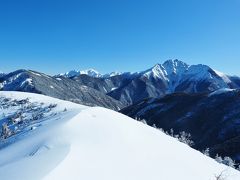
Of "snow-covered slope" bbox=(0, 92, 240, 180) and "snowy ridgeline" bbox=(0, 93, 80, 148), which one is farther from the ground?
"snow-covered slope" bbox=(0, 92, 240, 180)

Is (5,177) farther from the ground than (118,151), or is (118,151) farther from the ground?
(5,177)

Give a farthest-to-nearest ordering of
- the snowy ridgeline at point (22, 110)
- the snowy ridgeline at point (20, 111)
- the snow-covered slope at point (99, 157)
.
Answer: the snowy ridgeline at point (22, 110) → the snowy ridgeline at point (20, 111) → the snow-covered slope at point (99, 157)

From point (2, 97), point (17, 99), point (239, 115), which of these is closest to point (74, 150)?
point (17, 99)

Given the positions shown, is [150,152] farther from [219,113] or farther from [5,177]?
[219,113]

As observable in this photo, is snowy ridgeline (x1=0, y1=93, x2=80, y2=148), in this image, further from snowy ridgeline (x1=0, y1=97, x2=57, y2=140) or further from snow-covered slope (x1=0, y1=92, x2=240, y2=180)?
snow-covered slope (x1=0, y1=92, x2=240, y2=180)

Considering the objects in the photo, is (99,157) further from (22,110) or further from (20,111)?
(22,110)

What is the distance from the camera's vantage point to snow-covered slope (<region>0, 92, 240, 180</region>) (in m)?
20.2

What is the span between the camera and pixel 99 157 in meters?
24.1

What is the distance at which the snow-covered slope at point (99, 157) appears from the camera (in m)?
20.2

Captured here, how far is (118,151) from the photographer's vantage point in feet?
88.1

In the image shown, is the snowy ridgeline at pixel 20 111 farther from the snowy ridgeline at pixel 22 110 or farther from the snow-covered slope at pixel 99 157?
the snow-covered slope at pixel 99 157

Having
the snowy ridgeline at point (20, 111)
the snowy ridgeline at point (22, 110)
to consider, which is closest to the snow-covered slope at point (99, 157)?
the snowy ridgeline at point (22, 110)

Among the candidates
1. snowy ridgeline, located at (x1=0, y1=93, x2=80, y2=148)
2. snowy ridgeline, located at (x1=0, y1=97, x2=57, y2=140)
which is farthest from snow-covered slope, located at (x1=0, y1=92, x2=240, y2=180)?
snowy ridgeline, located at (x1=0, y1=97, x2=57, y2=140)

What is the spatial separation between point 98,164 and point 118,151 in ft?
14.8
